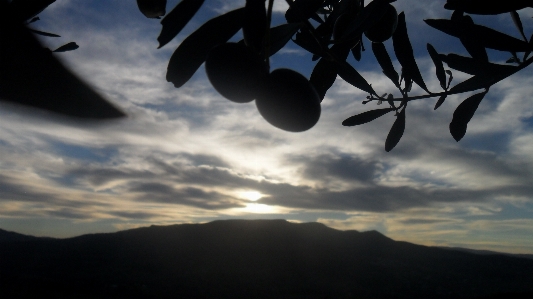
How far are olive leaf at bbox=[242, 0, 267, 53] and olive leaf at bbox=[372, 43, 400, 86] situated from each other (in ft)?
4.81

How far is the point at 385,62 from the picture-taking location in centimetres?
216

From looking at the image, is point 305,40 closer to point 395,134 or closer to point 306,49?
point 306,49

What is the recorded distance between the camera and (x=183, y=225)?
249 feet

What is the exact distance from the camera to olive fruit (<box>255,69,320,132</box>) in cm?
88

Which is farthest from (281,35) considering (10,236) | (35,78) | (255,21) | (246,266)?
(10,236)

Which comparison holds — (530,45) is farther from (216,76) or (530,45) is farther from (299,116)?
(216,76)

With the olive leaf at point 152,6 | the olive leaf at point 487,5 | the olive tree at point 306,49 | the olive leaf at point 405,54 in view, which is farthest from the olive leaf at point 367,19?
the olive leaf at point 405,54

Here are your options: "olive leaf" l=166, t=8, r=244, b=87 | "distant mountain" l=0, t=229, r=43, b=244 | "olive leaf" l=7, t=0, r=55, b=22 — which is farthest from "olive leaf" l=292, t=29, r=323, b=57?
"distant mountain" l=0, t=229, r=43, b=244

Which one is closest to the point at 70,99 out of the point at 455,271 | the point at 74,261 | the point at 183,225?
the point at 183,225

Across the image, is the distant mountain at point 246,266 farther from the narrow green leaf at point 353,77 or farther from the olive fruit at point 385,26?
the olive fruit at point 385,26

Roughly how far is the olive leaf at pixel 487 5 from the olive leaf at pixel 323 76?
54 centimetres

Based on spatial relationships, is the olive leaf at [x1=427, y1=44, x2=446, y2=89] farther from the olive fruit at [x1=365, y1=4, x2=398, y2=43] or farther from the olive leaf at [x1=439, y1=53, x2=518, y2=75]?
the olive fruit at [x1=365, y1=4, x2=398, y2=43]

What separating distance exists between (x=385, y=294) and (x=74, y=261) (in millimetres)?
63536

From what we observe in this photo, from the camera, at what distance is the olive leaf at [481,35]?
1.55m
